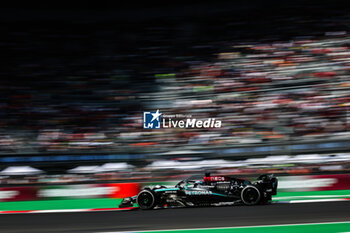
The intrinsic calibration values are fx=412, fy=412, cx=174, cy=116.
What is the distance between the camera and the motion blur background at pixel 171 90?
1193cm

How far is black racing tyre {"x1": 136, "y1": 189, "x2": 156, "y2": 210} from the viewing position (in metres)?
8.85

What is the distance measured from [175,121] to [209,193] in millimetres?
5020

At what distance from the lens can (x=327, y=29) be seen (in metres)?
14.3

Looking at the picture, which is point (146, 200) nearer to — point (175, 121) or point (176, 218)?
point (176, 218)

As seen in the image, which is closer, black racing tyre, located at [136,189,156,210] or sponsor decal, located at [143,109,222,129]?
black racing tyre, located at [136,189,156,210]

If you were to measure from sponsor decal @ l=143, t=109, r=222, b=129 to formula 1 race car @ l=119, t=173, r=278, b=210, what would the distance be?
14.8ft

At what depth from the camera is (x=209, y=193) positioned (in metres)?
8.70

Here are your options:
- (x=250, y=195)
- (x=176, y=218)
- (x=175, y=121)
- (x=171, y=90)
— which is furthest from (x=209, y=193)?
(x=171, y=90)

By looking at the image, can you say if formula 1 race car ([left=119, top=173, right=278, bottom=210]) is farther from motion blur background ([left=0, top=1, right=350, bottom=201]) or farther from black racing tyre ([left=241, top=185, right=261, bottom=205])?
motion blur background ([left=0, top=1, right=350, bottom=201])

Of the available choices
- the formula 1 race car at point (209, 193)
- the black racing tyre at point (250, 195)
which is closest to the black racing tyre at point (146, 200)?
the formula 1 race car at point (209, 193)

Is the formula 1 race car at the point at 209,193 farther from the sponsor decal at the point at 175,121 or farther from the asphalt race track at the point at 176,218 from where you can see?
the sponsor decal at the point at 175,121

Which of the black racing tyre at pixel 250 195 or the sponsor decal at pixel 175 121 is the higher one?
the sponsor decal at pixel 175 121

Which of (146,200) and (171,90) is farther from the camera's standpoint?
(171,90)

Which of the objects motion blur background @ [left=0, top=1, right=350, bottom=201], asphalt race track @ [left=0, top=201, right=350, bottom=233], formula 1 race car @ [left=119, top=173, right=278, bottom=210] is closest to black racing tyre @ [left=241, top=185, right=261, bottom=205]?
formula 1 race car @ [left=119, top=173, right=278, bottom=210]
